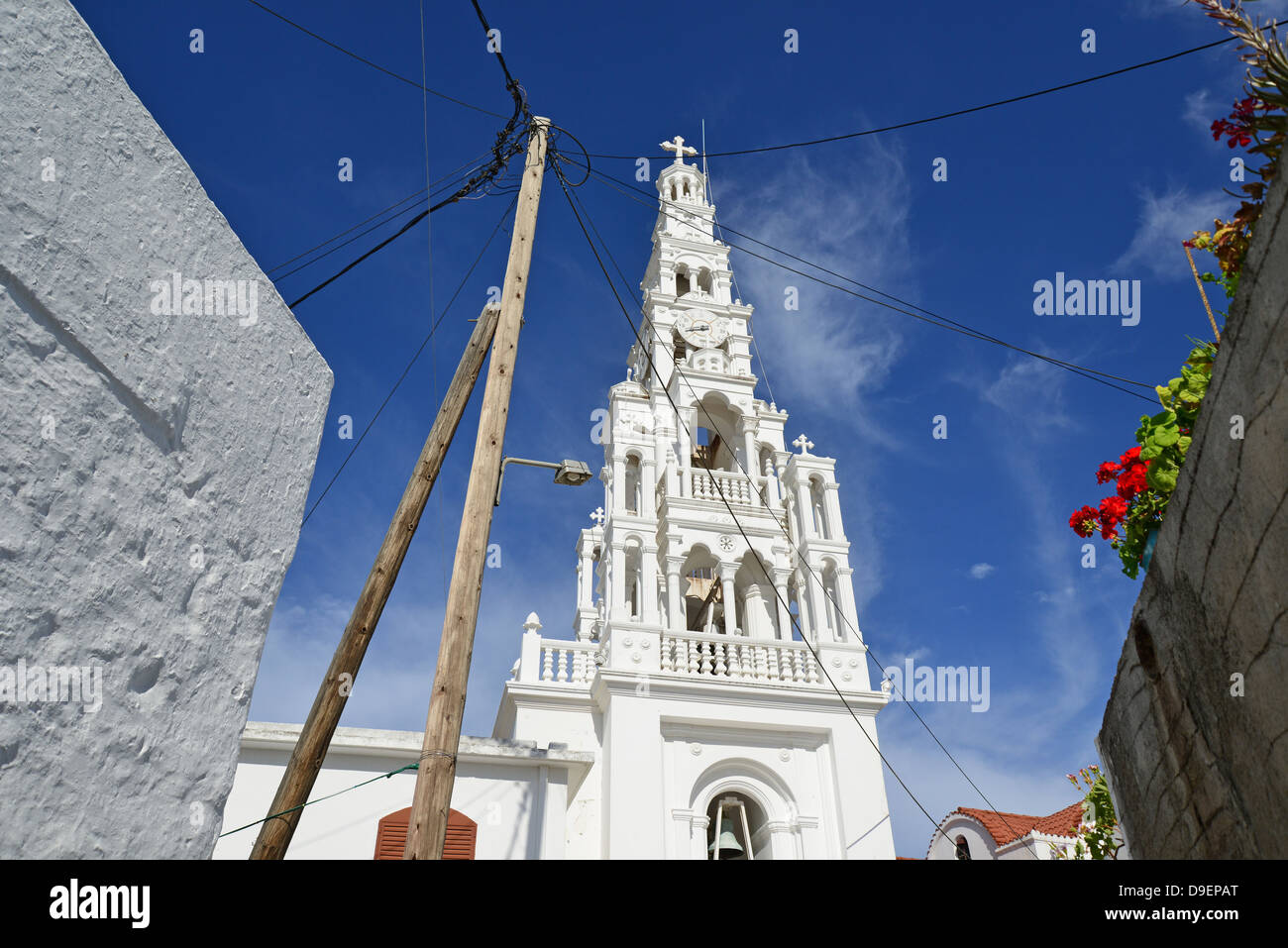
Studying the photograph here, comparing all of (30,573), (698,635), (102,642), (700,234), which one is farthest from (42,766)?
(700,234)

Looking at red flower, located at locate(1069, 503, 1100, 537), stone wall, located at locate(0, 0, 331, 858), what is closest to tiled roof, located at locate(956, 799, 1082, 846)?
red flower, located at locate(1069, 503, 1100, 537)

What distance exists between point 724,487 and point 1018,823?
1177 cm

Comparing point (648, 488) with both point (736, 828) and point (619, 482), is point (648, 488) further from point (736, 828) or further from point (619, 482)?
point (736, 828)

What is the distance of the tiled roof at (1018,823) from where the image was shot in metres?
20.5

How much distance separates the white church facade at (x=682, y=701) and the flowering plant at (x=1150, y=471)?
36.4ft

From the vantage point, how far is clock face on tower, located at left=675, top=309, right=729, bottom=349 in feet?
80.6

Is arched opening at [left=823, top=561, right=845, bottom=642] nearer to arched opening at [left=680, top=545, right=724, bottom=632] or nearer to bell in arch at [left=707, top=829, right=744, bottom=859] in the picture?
arched opening at [left=680, top=545, right=724, bottom=632]

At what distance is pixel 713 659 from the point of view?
19203 mm

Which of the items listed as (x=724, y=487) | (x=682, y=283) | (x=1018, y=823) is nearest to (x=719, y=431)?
(x=724, y=487)

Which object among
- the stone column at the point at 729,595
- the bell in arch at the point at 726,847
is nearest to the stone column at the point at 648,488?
the stone column at the point at 729,595

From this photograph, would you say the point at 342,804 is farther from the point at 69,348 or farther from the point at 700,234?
the point at 700,234

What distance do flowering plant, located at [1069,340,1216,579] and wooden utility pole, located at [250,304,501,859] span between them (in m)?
5.49

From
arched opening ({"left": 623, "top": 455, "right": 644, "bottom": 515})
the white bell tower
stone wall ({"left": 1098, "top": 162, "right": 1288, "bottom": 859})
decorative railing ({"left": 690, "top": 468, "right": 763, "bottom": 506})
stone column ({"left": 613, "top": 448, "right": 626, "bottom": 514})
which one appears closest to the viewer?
stone wall ({"left": 1098, "top": 162, "right": 1288, "bottom": 859})

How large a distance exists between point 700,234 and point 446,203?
1800 centimetres
